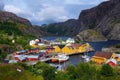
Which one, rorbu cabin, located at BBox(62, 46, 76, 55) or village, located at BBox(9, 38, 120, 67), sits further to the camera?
rorbu cabin, located at BBox(62, 46, 76, 55)

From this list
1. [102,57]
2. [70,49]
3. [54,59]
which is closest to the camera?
[102,57]

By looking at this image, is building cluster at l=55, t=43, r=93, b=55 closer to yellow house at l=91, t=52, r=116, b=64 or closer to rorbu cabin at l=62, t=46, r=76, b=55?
rorbu cabin at l=62, t=46, r=76, b=55

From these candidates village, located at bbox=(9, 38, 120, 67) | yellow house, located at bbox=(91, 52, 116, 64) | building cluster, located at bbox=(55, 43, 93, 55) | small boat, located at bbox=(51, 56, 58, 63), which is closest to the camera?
yellow house, located at bbox=(91, 52, 116, 64)

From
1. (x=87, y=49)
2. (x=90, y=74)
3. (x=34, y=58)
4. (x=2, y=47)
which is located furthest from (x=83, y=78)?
(x=87, y=49)

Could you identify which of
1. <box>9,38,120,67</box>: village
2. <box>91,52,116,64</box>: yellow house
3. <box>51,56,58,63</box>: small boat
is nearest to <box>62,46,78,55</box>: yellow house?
<box>9,38,120,67</box>: village

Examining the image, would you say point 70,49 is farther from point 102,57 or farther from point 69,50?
point 102,57

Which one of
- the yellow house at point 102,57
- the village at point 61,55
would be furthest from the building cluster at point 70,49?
the yellow house at point 102,57

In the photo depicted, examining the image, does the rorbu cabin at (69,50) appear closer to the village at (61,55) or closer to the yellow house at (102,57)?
the village at (61,55)

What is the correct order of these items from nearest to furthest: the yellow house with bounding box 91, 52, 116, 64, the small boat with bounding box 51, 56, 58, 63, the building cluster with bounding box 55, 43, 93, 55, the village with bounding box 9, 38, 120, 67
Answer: the yellow house with bounding box 91, 52, 116, 64 → the village with bounding box 9, 38, 120, 67 → the small boat with bounding box 51, 56, 58, 63 → the building cluster with bounding box 55, 43, 93, 55

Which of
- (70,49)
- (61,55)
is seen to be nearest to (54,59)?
(61,55)

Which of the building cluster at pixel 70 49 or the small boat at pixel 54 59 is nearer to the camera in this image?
the small boat at pixel 54 59

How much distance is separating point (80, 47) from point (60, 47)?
9641mm

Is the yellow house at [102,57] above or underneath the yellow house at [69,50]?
underneath

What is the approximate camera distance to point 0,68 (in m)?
39.2
